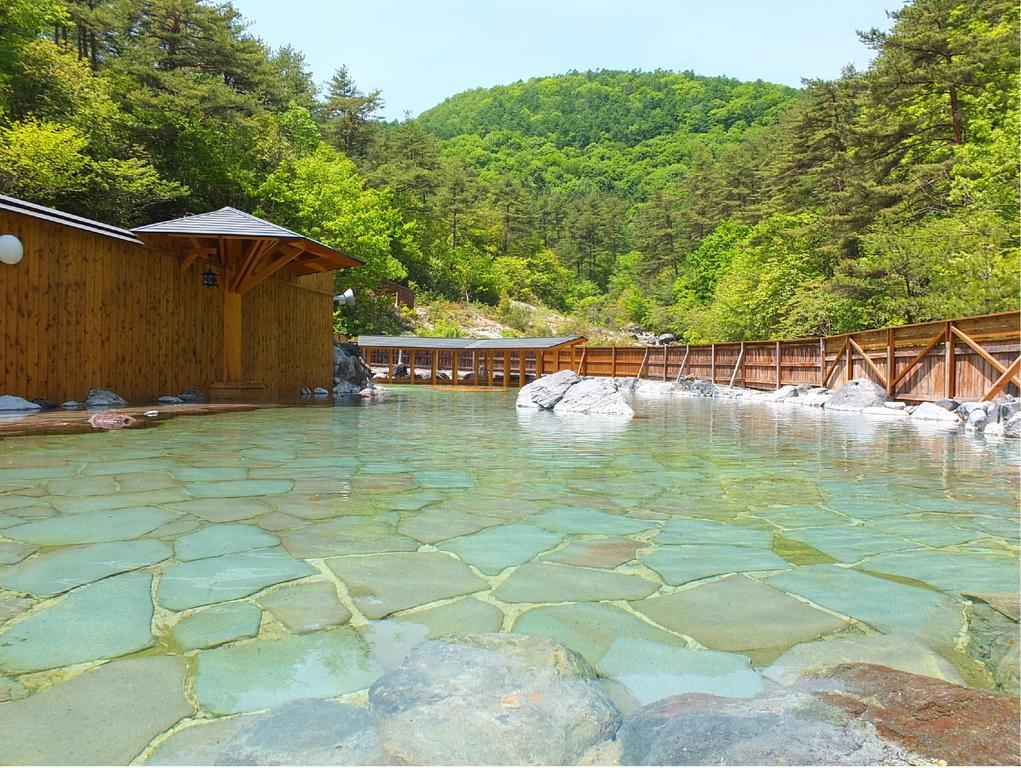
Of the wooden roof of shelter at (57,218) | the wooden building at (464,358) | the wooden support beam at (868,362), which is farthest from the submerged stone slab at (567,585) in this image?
the wooden building at (464,358)

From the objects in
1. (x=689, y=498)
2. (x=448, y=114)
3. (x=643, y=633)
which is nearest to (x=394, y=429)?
(x=689, y=498)

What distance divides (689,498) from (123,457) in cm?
439

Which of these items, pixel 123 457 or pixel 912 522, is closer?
pixel 912 522

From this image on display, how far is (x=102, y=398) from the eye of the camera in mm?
9625

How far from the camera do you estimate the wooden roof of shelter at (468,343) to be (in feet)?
84.1

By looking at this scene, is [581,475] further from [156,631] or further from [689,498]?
[156,631]

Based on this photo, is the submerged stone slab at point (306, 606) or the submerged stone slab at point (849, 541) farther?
the submerged stone slab at point (849, 541)

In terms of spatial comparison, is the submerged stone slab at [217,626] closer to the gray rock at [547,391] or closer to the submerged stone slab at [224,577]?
the submerged stone slab at [224,577]

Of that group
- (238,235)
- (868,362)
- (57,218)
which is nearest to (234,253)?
(238,235)

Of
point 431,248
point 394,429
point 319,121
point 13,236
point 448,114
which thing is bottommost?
point 394,429

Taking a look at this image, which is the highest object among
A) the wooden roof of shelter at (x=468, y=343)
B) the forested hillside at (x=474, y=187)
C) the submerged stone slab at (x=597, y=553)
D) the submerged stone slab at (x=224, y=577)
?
the forested hillside at (x=474, y=187)

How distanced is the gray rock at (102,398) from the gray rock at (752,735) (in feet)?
34.0

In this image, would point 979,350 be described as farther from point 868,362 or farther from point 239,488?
point 239,488

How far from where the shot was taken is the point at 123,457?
510 cm
